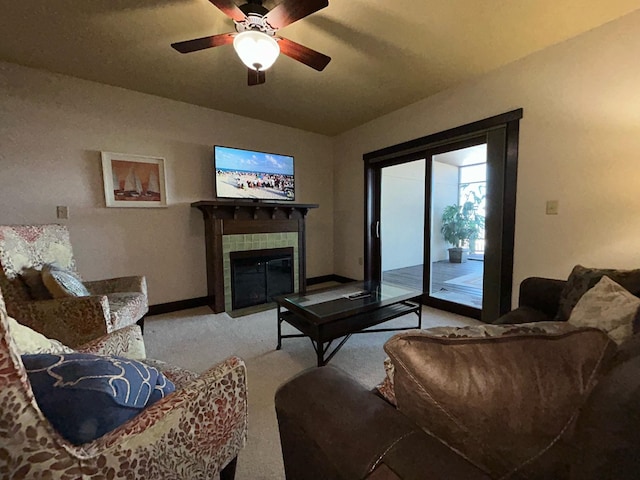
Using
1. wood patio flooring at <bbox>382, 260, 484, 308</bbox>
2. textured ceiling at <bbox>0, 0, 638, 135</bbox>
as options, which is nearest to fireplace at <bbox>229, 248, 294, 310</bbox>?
wood patio flooring at <bbox>382, 260, 484, 308</bbox>

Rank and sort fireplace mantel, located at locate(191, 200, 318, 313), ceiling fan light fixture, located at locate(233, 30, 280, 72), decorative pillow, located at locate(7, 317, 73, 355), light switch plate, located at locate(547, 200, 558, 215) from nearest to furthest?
decorative pillow, located at locate(7, 317, 73, 355)
ceiling fan light fixture, located at locate(233, 30, 280, 72)
light switch plate, located at locate(547, 200, 558, 215)
fireplace mantel, located at locate(191, 200, 318, 313)

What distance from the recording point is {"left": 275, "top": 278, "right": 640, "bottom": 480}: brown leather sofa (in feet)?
1.63

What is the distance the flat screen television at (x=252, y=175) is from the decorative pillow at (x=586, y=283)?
3.09 meters

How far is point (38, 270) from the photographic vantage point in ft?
6.23

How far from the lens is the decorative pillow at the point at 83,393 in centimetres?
57

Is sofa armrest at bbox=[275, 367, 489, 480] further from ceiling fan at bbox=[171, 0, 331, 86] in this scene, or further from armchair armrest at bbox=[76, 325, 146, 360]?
ceiling fan at bbox=[171, 0, 331, 86]

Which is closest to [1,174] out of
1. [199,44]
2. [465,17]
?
[199,44]

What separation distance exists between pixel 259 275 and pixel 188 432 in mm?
2746

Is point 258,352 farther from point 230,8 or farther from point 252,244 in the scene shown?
point 230,8

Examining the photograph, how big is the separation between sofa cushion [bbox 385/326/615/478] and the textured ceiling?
2.10 m

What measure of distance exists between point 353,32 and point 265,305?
9.55 feet

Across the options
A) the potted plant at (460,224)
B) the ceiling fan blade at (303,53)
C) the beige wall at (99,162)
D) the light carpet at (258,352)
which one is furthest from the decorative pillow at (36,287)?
the potted plant at (460,224)

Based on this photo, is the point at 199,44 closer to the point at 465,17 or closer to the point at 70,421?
the point at 465,17

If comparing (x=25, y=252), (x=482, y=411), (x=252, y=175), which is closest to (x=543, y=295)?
(x=482, y=411)
